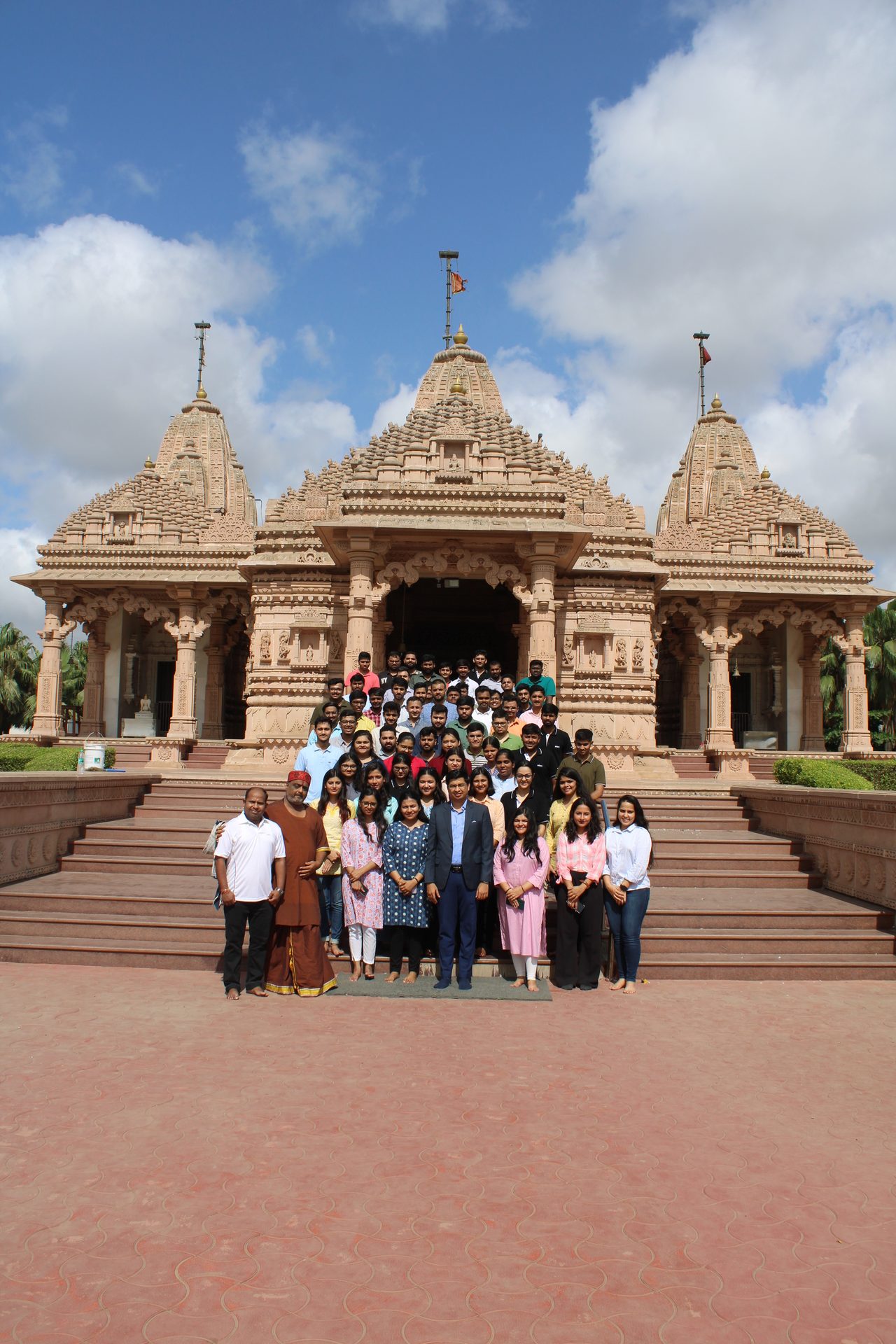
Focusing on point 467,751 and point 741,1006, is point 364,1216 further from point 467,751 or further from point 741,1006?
point 467,751

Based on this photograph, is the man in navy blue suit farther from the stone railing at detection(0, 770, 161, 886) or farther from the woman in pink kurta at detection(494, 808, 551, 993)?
the stone railing at detection(0, 770, 161, 886)

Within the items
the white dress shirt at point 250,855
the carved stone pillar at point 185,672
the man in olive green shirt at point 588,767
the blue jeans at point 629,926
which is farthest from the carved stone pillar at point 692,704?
the white dress shirt at point 250,855

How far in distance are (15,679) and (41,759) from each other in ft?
76.9

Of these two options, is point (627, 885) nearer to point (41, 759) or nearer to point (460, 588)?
point (41, 759)

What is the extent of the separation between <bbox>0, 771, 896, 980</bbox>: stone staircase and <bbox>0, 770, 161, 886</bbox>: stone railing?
0.19m

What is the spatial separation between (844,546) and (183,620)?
17.9 meters

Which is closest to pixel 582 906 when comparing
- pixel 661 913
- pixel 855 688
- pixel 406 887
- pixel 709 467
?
pixel 406 887

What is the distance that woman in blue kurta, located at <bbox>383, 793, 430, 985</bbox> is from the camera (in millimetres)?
7641

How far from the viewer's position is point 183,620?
25703mm

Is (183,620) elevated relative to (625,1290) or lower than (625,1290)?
elevated

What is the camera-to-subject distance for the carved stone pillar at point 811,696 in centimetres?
2791

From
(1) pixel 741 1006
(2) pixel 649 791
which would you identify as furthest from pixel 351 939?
(2) pixel 649 791

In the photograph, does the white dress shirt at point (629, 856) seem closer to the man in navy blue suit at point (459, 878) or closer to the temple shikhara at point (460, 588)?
the man in navy blue suit at point (459, 878)

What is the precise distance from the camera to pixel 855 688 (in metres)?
25.8
